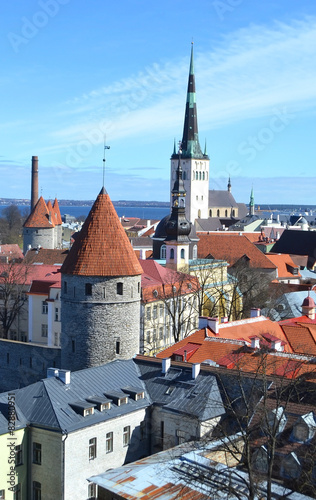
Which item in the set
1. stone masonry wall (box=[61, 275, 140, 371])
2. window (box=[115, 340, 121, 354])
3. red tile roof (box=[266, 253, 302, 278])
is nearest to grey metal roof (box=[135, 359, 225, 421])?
window (box=[115, 340, 121, 354])

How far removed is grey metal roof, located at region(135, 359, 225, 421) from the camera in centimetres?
2136

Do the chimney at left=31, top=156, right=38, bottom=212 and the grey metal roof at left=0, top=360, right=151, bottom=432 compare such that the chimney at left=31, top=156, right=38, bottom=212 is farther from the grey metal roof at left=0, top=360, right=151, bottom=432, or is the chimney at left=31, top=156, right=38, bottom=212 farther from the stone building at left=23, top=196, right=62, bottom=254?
the grey metal roof at left=0, top=360, right=151, bottom=432

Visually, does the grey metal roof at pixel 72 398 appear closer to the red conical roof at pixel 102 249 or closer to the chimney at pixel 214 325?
the red conical roof at pixel 102 249

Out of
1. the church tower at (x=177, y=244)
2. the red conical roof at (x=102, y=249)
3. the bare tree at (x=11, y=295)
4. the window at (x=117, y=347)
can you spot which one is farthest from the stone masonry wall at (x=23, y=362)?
the church tower at (x=177, y=244)

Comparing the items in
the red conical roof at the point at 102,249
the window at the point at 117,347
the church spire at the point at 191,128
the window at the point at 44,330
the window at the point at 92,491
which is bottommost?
the window at the point at 92,491

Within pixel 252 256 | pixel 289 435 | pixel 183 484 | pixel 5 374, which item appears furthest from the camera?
pixel 252 256

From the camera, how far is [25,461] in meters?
20.7

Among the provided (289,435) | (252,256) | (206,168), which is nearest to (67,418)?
(289,435)

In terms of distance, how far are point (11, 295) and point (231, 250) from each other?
23.1 m

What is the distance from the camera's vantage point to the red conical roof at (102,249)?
84.2 ft

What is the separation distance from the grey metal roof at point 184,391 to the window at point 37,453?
395 cm

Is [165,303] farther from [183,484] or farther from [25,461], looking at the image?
[183,484]

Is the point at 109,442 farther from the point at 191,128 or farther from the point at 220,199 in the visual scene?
the point at 220,199

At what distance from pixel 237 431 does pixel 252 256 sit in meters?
38.4
